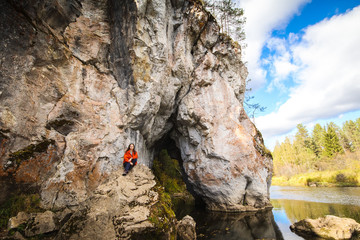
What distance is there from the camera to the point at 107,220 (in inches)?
206

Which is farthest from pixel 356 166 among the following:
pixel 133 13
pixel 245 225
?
pixel 133 13

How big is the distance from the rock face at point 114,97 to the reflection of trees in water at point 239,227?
78.6 inches

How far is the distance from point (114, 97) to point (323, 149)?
48.2 metres

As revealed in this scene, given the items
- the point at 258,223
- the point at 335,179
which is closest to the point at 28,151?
the point at 258,223

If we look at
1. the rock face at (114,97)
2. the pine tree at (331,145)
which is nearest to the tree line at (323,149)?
the pine tree at (331,145)

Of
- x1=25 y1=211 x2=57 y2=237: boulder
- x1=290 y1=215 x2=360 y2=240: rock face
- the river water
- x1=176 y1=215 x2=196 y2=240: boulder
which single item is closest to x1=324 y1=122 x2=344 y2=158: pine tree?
the river water

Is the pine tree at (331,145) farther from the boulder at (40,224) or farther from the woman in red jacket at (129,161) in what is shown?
the boulder at (40,224)

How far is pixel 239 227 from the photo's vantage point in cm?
925

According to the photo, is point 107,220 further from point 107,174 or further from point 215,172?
point 215,172

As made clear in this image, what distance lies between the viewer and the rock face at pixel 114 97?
6.54m

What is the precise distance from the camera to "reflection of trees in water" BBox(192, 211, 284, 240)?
7965 mm

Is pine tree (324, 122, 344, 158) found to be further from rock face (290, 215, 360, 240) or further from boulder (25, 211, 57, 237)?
boulder (25, 211, 57, 237)

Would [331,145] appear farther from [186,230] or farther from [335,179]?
[186,230]

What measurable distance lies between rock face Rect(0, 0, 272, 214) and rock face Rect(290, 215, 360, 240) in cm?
479
